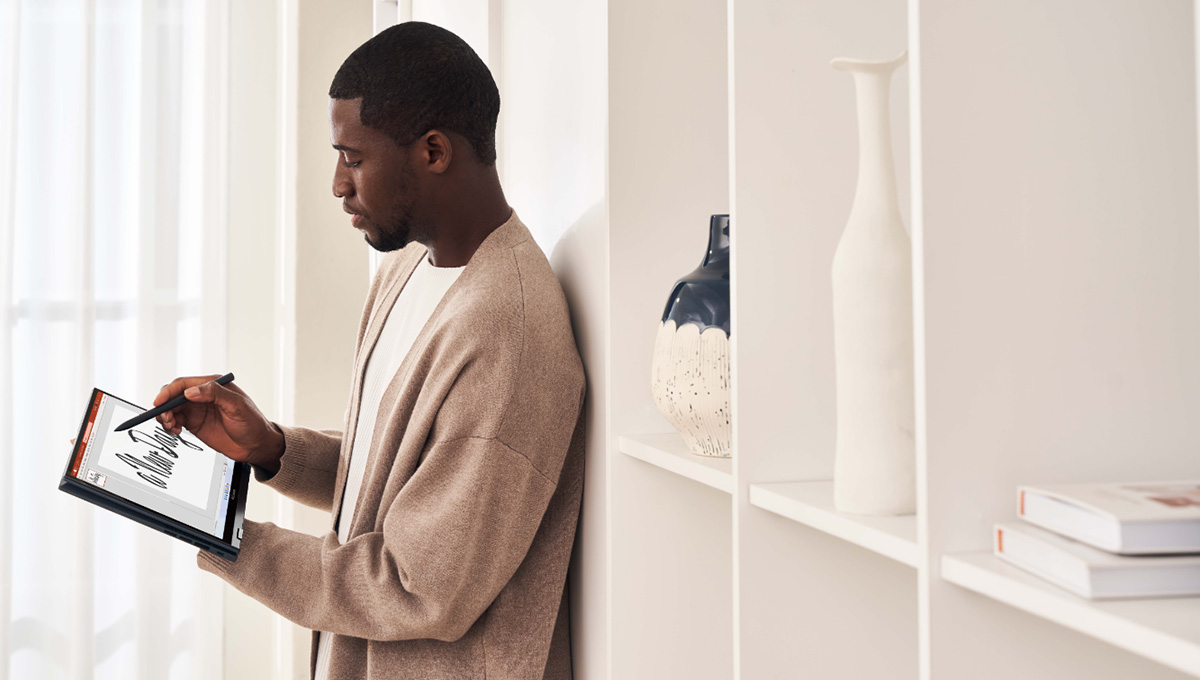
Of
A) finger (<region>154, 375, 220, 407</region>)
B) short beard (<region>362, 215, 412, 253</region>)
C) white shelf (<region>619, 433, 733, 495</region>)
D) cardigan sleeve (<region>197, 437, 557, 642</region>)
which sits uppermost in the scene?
short beard (<region>362, 215, 412, 253</region>)

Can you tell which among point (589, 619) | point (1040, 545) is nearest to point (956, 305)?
point (1040, 545)

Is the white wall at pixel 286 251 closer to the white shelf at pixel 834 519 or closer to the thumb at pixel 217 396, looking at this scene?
the thumb at pixel 217 396

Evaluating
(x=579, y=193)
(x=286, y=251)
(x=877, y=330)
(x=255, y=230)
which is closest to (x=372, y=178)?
(x=579, y=193)

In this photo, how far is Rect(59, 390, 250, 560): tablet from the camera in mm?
963

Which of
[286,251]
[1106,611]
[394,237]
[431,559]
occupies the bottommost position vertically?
[431,559]

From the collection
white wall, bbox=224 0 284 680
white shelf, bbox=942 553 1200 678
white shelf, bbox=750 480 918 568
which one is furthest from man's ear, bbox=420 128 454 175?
white wall, bbox=224 0 284 680

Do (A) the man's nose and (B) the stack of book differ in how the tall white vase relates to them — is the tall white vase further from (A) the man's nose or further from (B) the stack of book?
(A) the man's nose

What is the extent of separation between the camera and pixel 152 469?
3.47 feet

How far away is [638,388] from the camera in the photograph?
3.17ft

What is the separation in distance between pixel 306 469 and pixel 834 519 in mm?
1022

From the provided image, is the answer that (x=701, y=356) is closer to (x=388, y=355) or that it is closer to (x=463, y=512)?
(x=463, y=512)

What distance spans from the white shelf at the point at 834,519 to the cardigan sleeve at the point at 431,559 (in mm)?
351

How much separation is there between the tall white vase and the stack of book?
15 cm

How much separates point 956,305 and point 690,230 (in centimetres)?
57
